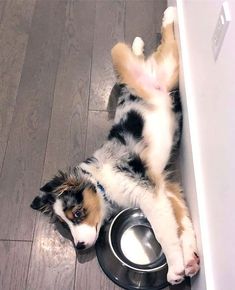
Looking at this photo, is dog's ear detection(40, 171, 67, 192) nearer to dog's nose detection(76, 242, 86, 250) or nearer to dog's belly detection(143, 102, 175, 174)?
dog's nose detection(76, 242, 86, 250)

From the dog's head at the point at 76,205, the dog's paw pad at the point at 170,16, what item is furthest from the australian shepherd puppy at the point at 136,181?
the dog's paw pad at the point at 170,16

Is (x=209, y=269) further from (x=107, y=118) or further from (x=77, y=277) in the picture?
(x=107, y=118)

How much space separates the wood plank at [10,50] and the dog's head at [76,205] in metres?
0.46

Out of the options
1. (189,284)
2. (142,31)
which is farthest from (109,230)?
(142,31)

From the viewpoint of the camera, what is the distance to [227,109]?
54.1 inches

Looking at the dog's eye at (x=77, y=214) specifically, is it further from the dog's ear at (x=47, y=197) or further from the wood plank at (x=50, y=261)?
the wood plank at (x=50, y=261)

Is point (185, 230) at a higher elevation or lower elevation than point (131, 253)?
higher

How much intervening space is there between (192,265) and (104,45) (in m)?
1.51

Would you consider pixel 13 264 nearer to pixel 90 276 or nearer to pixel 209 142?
pixel 90 276

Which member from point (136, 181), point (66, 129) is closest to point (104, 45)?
point (66, 129)

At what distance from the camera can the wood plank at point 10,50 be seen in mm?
2273

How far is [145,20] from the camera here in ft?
8.66

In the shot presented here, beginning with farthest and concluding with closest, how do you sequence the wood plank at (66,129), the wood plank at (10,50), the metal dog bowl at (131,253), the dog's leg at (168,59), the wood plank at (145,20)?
the wood plank at (145,20), the wood plank at (10,50), the dog's leg at (168,59), the wood plank at (66,129), the metal dog bowl at (131,253)

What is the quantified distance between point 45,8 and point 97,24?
15.0 inches
